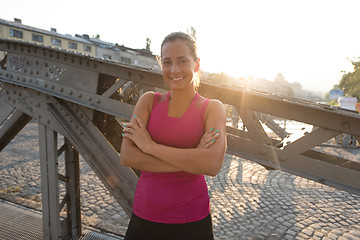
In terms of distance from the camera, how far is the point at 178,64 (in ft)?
5.77

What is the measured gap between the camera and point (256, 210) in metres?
5.32

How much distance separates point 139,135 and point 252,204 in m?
4.79

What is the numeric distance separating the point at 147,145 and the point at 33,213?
440 centimetres

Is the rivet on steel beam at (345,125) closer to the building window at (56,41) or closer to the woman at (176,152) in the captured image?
the woman at (176,152)

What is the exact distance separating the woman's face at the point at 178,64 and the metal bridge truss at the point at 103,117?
0.49 meters

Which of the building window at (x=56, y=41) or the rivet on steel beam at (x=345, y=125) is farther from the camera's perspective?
the building window at (x=56, y=41)

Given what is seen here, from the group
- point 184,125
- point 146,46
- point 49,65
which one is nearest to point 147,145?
point 184,125

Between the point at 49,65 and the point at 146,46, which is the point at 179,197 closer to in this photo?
the point at 49,65

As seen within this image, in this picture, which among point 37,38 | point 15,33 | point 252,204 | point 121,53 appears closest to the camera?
point 252,204

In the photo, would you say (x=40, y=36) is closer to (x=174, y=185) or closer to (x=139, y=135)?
(x=139, y=135)

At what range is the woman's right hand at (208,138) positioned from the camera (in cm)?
163

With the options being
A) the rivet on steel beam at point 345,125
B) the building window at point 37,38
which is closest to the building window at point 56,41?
the building window at point 37,38

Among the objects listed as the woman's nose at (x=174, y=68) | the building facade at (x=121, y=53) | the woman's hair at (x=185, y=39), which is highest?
the building facade at (x=121, y=53)

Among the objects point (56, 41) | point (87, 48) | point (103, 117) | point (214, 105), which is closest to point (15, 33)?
point (56, 41)
